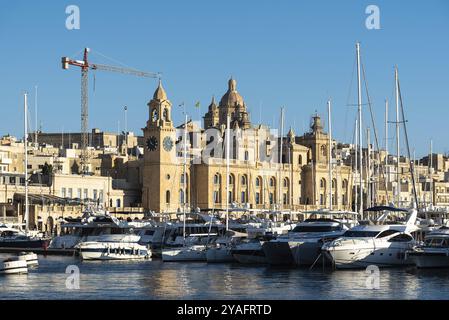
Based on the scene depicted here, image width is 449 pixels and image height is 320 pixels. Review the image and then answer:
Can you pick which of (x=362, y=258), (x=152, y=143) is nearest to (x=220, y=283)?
(x=362, y=258)

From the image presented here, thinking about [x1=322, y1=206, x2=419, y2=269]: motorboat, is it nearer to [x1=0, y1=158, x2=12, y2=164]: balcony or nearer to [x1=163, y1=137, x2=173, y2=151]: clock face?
[x1=163, y1=137, x2=173, y2=151]: clock face

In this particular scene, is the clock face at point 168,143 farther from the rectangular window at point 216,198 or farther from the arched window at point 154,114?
the rectangular window at point 216,198

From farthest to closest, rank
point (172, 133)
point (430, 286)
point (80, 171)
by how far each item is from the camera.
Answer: point (80, 171) < point (172, 133) < point (430, 286)

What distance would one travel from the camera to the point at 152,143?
4026 inches

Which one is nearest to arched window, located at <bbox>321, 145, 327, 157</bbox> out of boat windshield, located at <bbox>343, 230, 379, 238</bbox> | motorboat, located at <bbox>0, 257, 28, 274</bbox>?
boat windshield, located at <bbox>343, 230, 379, 238</bbox>

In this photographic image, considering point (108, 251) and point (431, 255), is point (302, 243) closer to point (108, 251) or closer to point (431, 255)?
point (431, 255)

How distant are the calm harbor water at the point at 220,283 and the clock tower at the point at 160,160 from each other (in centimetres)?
4651

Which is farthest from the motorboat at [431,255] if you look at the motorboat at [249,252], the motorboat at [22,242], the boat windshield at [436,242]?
the motorboat at [22,242]

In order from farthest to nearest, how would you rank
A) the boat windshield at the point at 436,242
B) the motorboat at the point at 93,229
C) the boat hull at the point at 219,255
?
the motorboat at the point at 93,229 → the boat hull at the point at 219,255 → the boat windshield at the point at 436,242

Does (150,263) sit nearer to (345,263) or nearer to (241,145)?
(345,263)

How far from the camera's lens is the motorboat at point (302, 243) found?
53.2 metres

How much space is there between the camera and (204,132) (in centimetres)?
11681

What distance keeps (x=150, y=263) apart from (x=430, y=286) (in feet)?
66.4
